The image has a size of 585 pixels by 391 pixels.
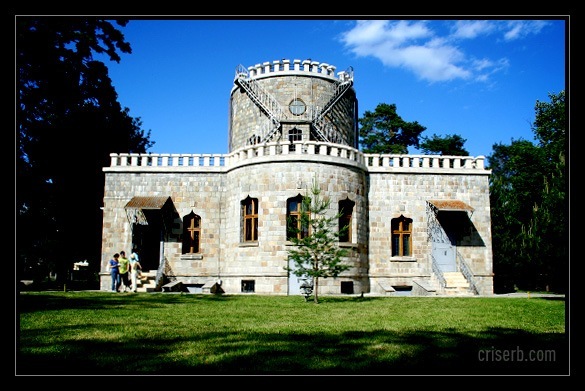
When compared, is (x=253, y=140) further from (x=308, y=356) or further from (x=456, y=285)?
(x=308, y=356)

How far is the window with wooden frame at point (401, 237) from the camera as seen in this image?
24188mm

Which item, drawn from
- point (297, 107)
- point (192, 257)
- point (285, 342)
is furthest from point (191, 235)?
point (285, 342)

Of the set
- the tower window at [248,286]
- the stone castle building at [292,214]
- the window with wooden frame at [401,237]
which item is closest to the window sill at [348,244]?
the stone castle building at [292,214]

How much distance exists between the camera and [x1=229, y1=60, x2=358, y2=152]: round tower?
27422mm

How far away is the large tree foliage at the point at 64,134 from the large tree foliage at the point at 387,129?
76.5 ft

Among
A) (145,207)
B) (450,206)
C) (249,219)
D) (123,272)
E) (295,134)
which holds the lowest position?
(123,272)

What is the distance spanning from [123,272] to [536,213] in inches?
608

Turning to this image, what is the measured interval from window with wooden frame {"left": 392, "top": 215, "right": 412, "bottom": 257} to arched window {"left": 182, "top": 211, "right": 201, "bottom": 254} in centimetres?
915

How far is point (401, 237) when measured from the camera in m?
24.2

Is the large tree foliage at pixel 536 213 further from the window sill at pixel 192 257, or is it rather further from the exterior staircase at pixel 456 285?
the window sill at pixel 192 257

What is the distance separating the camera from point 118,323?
9.73 meters

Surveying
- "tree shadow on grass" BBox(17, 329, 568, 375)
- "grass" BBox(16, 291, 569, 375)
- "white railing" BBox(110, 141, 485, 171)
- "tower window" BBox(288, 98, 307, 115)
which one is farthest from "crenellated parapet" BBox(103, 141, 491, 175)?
"tree shadow on grass" BBox(17, 329, 568, 375)
